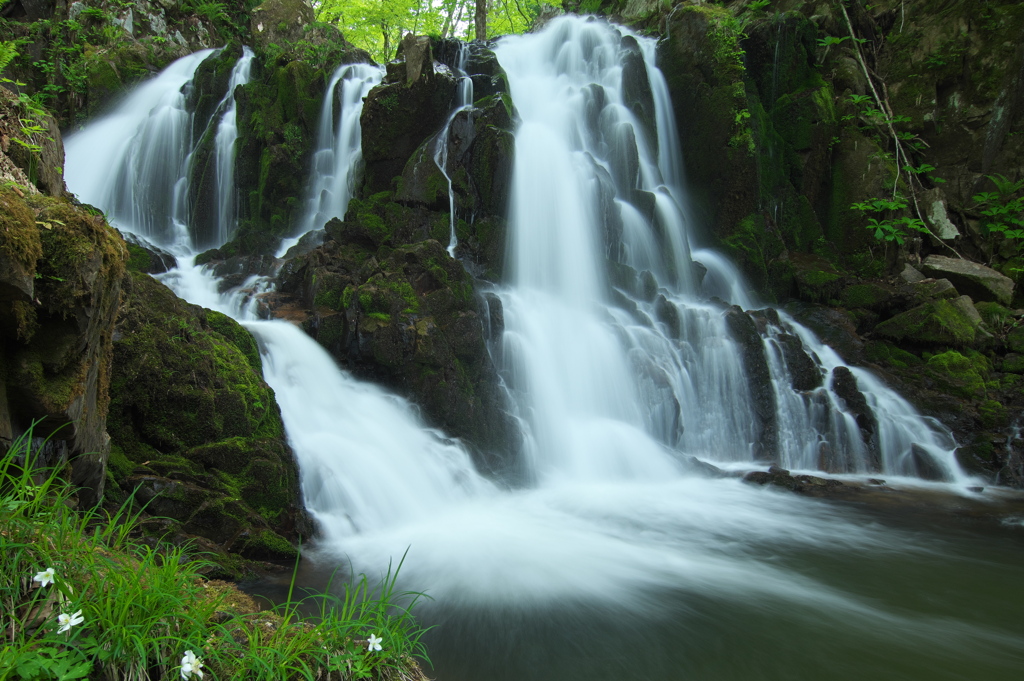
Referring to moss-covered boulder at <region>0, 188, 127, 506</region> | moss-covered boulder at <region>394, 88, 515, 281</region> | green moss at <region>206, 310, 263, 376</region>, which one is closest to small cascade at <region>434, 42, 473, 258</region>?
moss-covered boulder at <region>394, 88, 515, 281</region>

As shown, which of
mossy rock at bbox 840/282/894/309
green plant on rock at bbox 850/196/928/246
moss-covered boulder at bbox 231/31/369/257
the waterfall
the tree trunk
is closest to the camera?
the waterfall

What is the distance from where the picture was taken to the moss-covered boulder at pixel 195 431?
15.4ft

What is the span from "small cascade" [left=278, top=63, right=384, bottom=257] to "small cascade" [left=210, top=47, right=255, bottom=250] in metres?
1.68

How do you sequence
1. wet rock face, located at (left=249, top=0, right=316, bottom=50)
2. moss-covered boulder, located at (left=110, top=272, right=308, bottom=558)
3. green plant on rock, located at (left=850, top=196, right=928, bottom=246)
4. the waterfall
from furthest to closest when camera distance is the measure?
1. wet rock face, located at (left=249, top=0, right=316, bottom=50)
2. green plant on rock, located at (left=850, top=196, right=928, bottom=246)
3. the waterfall
4. moss-covered boulder, located at (left=110, top=272, right=308, bottom=558)

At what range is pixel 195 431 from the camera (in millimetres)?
5297

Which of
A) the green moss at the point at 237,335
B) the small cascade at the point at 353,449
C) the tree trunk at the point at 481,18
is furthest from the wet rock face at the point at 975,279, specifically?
the green moss at the point at 237,335

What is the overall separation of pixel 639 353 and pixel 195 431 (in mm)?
6670

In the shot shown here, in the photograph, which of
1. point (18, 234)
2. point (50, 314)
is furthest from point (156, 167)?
point (18, 234)

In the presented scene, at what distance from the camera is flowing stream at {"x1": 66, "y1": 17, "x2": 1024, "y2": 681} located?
428 centimetres

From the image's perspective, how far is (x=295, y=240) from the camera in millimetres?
12078

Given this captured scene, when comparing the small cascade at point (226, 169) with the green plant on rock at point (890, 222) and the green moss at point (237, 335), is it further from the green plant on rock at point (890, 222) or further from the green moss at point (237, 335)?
the green plant on rock at point (890, 222)

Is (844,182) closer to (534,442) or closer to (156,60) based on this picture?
(534,442)

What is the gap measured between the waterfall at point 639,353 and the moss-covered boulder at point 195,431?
3572 mm

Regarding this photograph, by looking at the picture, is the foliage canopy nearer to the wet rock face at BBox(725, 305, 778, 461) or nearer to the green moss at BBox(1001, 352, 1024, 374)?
the wet rock face at BBox(725, 305, 778, 461)
